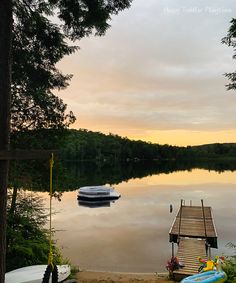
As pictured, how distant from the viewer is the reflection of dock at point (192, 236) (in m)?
20.5

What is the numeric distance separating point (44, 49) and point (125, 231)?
2650 cm

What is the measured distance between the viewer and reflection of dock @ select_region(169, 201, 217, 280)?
20.5m

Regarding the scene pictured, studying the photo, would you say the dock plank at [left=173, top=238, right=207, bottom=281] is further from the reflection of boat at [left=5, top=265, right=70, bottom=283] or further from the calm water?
the reflection of boat at [left=5, top=265, right=70, bottom=283]

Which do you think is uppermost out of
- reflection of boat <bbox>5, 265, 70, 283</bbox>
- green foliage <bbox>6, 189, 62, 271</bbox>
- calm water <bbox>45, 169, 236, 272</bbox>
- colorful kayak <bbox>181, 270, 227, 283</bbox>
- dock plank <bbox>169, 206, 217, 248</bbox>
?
green foliage <bbox>6, 189, 62, 271</bbox>

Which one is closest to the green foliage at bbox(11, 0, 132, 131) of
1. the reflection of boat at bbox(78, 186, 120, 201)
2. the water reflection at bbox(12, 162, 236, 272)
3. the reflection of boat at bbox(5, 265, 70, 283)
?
the water reflection at bbox(12, 162, 236, 272)

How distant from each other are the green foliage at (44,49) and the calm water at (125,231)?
8903 millimetres

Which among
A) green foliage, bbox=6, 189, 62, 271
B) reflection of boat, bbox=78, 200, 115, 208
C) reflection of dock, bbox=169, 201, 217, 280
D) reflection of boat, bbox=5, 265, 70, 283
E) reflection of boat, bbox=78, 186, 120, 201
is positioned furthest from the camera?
reflection of boat, bbox=78, 186, 120, 201

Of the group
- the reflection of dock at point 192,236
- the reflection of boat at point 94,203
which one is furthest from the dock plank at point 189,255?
the reflection of boat at point 94,203

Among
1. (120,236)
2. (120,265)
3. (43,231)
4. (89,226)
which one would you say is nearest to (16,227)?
(43,231)

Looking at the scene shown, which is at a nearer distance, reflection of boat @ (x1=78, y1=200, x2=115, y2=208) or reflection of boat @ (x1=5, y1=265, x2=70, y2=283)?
reflection of boat @ (x1=5, y1=265, x2=70, y2=283)

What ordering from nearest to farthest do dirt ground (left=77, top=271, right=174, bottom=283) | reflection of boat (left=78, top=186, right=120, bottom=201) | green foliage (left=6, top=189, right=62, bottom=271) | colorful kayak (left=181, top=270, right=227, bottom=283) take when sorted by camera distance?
colorful kayak (left=181, top=270, right=227, bottom=283) → green foliage (left=6, top=189, right=62, bottom=271) → dirt ground (left=77, top=271, right=174, bottom=283) → reflection of boat (left=78, top=186, right=120, bottom=201)

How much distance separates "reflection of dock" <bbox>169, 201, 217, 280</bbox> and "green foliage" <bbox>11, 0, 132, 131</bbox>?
444 inches

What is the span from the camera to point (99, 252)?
26.6 m

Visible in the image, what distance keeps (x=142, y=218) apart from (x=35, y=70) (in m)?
31.5
